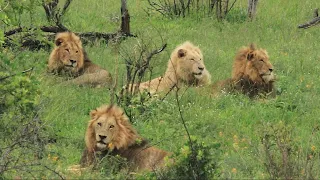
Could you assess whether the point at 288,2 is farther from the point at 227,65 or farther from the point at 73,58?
the point at 73,58

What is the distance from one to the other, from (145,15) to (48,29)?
439 centimetres

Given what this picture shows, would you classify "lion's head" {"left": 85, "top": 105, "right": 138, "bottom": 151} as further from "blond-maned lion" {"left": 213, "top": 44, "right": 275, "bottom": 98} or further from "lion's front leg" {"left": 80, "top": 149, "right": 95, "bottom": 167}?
"blond-maned lion" {"left": 213, "top": 44, "right": 275, "bottom": 98}

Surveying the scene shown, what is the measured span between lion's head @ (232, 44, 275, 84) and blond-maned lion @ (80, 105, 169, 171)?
4.12 m

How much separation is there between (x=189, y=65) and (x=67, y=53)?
5.74 feet

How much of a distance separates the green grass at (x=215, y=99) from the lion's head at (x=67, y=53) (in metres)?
0.22

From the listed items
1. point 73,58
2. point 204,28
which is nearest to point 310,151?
point 73,58

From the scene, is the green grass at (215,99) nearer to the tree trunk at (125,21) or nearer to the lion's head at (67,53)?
the lion's head at (67,53)

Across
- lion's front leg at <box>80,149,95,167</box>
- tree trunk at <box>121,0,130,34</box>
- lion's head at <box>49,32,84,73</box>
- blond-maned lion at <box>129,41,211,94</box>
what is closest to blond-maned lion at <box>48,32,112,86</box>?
lion's head at <box>49,32,84,73</box>

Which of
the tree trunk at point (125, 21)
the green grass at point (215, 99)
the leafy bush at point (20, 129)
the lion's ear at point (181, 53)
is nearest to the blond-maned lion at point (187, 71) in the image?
the lion's ear at point (181, 53)

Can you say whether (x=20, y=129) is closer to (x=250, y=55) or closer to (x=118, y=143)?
(x=118, y=143)

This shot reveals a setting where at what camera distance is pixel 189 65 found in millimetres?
12828

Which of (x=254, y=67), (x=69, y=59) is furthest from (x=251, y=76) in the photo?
(x=69, y=59)

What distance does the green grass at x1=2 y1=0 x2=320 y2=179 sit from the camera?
9227 mm

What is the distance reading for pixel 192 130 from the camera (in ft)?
32.4
